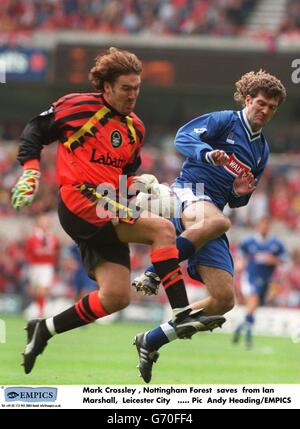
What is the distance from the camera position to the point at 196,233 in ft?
29.3

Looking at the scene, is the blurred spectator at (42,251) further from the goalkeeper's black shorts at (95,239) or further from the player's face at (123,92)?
the player's face at (123,92)

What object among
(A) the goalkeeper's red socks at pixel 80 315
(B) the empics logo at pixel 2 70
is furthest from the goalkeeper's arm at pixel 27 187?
(B) the empics logo at pixel 2 70

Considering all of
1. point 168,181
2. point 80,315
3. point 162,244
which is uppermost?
point 168,181

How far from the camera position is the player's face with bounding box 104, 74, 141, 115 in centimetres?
848

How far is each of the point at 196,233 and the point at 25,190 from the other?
5.28 ft

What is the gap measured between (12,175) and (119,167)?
687 inches

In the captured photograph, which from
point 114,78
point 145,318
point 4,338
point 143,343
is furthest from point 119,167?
point 145,318

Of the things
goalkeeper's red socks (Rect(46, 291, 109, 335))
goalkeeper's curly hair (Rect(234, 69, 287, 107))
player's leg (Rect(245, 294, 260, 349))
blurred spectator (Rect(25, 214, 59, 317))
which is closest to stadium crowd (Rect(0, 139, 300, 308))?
blurred spectator (Rect(25, 214, 59, 317))

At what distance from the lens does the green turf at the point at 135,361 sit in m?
10.2

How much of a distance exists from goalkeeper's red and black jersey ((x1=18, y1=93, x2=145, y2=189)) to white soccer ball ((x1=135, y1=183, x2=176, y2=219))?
0.29 metres

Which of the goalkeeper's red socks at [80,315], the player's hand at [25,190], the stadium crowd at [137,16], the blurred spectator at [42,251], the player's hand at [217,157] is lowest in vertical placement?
the goalkeeper's red socks at [80,315]

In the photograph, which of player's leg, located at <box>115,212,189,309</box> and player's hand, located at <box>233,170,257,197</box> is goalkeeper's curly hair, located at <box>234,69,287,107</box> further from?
player's leg, located at <box>115,212,189,309</box>

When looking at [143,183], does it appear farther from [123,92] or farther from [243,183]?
[243,183]

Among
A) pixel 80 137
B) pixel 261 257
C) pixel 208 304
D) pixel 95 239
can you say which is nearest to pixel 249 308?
pixel 261 257
